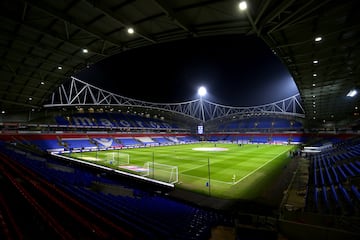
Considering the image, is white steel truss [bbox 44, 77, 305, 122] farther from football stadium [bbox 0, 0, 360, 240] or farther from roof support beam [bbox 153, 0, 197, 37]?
roof support beam [bbox 153, 0, 197, 37]

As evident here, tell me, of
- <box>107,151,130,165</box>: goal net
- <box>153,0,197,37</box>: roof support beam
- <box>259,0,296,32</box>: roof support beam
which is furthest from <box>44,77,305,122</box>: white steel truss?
<box>259,0,296,32</box>: roof support beam

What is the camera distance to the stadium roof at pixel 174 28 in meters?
7.90

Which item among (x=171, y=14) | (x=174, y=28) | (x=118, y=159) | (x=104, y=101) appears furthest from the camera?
(x=104, y=101)

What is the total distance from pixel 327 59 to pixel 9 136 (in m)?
44.5

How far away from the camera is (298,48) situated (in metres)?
11.9

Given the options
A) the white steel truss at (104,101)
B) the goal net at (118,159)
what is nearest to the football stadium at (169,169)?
the goal net at (118,159)

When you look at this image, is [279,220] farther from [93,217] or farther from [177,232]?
[93,217]

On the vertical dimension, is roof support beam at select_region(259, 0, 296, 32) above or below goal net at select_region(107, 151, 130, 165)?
above

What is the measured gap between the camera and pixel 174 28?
983cm

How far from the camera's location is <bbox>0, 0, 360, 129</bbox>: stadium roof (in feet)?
25.9

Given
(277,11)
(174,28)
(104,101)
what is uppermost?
(104,101)

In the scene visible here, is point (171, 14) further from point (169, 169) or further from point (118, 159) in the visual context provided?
point (118, 159)

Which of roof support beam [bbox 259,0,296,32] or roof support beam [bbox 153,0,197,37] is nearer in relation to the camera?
roof support beam [bbox 259,0,296,32]

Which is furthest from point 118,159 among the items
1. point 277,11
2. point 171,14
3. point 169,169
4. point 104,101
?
point 104,101
